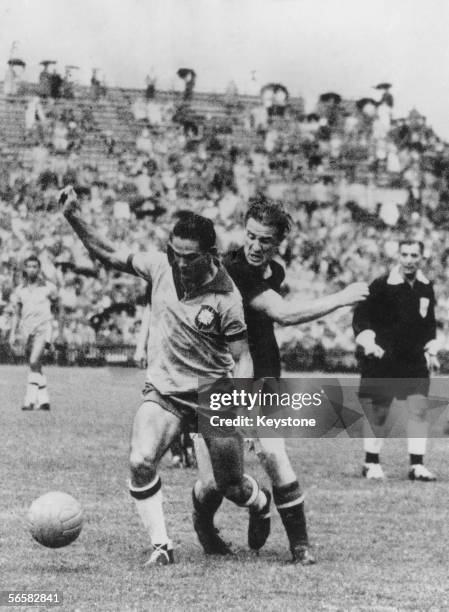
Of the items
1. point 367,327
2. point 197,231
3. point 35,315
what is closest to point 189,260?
point 197,231

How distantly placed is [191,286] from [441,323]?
73.2 ft

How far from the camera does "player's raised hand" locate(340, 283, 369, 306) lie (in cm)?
563

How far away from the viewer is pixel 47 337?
56.6ft

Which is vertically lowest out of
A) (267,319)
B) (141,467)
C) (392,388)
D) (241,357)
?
(141,467)

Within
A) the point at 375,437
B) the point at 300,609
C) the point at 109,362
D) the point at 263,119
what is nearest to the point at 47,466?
the point at 375,437

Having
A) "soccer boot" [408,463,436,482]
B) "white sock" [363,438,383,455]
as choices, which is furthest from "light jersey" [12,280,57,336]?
"soccer boot" [408,463,436,482]

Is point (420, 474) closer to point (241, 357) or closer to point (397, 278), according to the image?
point (397, 278)

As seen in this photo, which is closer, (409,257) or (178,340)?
(178,340)

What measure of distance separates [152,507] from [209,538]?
0.60m

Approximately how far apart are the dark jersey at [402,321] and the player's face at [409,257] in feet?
0.47

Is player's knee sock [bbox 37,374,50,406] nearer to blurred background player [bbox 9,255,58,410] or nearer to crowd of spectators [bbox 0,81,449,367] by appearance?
blurred background player [bbox 9,255,58,410]

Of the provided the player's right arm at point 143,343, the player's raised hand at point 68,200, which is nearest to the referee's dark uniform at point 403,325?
the player's right arm at point 143,343

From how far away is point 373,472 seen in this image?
10.4 metres

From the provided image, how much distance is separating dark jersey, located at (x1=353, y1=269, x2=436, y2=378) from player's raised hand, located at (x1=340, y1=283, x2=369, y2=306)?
15.8 ft
